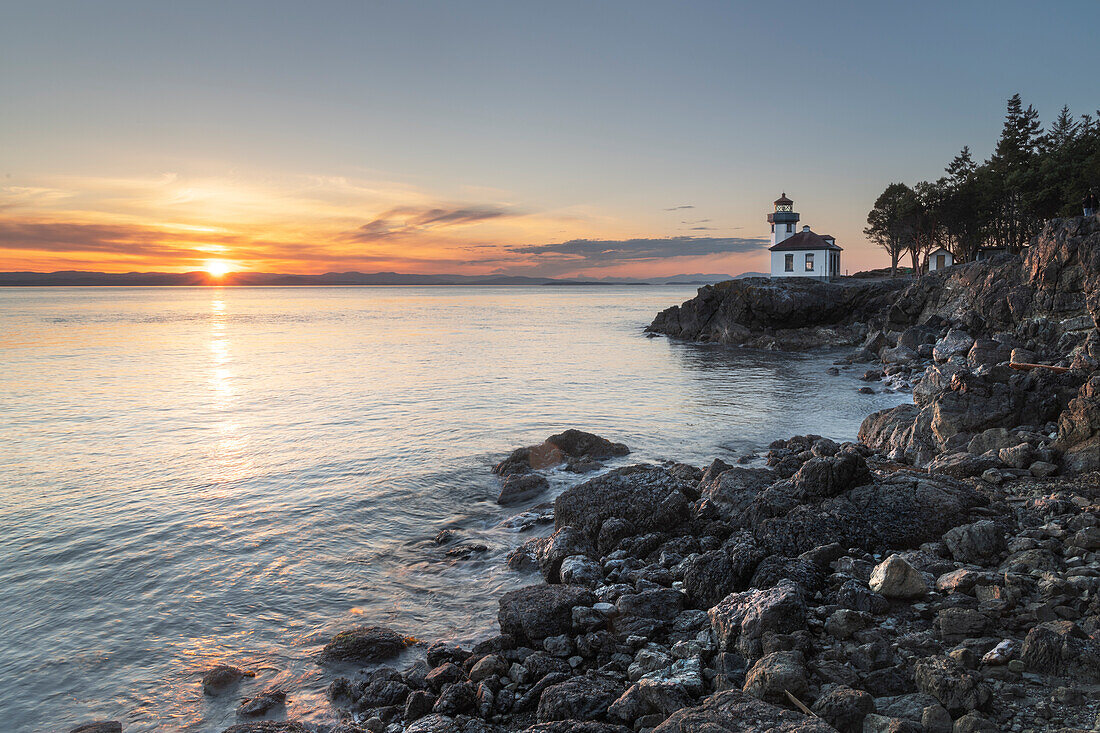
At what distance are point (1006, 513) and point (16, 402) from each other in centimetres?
3616

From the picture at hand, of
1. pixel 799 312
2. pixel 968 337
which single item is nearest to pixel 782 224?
pixel 799 312

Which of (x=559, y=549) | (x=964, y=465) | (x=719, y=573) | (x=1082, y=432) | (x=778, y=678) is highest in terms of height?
(x=1082, y=432)

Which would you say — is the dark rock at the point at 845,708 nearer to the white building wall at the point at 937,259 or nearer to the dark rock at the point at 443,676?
the dark rock at the point at 443,676

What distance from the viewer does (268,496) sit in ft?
52.4

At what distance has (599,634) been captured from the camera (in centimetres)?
787

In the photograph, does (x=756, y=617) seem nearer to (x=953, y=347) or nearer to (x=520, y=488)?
(x=520, y=488)

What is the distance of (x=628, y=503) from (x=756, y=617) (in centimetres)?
480

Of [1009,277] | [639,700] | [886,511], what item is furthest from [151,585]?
[1009,277]

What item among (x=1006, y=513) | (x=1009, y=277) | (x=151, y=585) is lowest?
(x=151, y=585)

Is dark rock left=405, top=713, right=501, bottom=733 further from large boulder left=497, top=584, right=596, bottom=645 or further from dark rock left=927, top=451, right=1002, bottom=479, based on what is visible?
dark rock left=927, top=451, right=1002, bottom=479

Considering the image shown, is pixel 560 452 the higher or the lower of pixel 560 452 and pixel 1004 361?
the lower

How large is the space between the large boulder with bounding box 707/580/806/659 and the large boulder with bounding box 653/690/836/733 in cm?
138

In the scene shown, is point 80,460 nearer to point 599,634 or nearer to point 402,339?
point 599,634

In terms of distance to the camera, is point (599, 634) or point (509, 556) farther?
point (509, 556)
